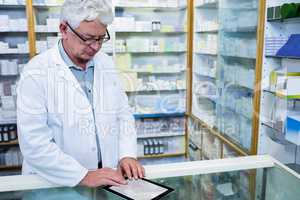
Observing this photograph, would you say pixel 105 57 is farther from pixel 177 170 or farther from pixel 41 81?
pixel 177 170

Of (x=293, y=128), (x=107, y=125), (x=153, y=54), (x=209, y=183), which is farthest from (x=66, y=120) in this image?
(x=153, y=54)

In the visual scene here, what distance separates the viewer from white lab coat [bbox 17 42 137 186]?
3.65 feet

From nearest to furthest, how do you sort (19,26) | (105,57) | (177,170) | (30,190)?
1. (30,190)
2. (177,170)
3. (105,57)
4. (19,26)

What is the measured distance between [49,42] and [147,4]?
1221mm

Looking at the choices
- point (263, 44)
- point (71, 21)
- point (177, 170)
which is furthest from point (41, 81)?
point (263, 44)

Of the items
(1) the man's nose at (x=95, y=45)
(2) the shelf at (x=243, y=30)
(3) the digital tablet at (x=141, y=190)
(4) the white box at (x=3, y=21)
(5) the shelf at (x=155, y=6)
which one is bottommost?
(3) the digital tablet at (x=141, y=190)

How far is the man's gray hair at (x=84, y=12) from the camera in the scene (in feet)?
3.55

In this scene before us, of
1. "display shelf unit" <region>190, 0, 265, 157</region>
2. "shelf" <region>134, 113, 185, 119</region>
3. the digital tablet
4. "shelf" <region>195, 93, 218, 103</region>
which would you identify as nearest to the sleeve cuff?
the digital tablet

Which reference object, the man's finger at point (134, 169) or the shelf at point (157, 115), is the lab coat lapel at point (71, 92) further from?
the shelf at point (157, 115)

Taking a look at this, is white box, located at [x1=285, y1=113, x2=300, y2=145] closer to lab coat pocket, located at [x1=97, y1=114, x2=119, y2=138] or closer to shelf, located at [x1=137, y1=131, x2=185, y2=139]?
lab coat pocket, located at [x1=97, y1=114, x2=119, y2=138]

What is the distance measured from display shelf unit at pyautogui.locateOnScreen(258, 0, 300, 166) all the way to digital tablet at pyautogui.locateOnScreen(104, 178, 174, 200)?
1248mm

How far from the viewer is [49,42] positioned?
11.1 ft

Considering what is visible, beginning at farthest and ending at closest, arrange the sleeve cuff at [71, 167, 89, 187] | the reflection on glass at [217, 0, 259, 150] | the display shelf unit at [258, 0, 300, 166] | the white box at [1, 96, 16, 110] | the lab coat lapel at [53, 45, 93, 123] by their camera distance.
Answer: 1. the white box at [1, 96, 16, 110]
2. the reflection on glass at [217, 0, 259, 150]
3. the display shelf unit at [258, 0, 300, 166]
4. the lab coat lapel at [53, 45, 93, 123]
5. the sleeve cuff at [71, 167, 89, 187]

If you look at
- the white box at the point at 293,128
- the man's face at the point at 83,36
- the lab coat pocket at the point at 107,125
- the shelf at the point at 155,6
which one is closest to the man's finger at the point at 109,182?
the lab coat pocket at the point at 107,125
